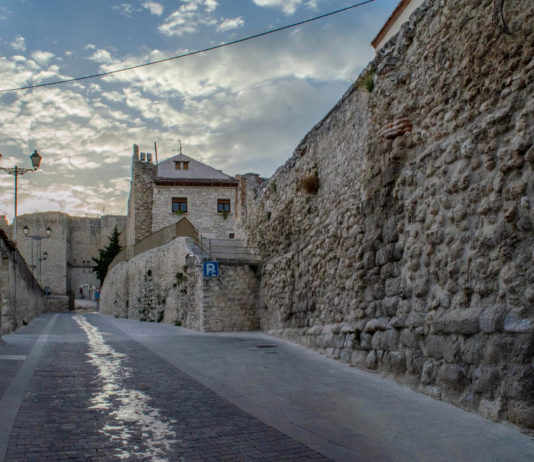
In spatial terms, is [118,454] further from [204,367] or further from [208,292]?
[208,292]

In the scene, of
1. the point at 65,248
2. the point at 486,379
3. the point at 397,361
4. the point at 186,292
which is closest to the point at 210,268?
the point at 186,292

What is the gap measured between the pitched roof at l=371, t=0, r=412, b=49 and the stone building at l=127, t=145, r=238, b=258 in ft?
64.7

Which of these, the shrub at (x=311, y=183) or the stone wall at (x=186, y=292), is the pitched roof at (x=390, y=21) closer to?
the shrub at (x=311, y=183)

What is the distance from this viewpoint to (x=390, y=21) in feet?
54.0

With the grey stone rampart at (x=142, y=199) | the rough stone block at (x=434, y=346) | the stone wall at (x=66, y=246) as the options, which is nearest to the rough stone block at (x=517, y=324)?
the rough stone block at (x=434, y=346)

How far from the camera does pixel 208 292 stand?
16438mm

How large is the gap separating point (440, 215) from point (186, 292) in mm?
13553

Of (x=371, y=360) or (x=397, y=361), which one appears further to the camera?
(x=371, y=360)

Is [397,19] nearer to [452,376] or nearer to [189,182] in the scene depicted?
[452,376]

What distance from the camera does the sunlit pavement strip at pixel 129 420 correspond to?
13.7 feet

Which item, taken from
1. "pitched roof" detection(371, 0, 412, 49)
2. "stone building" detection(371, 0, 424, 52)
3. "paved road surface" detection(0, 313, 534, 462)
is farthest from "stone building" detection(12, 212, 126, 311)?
"paved road surface" detection(0, 313, 534, 462)

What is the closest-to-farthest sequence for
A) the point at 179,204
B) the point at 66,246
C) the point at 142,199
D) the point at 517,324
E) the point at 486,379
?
the point at 517,324
the point at 486,379
the point at 179,204
the point at 142,199
the point at 66,246

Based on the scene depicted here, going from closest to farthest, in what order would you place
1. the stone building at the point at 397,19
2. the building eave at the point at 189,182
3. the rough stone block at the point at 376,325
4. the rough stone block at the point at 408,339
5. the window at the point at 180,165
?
the rough stone block at the point at 408,339
the rough stone block at the point at 376,325
the stone building at the point at 397,19
the building eave at the point at 189,182
the window at the point at 180,165

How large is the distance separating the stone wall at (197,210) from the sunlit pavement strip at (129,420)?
28.2 meters
